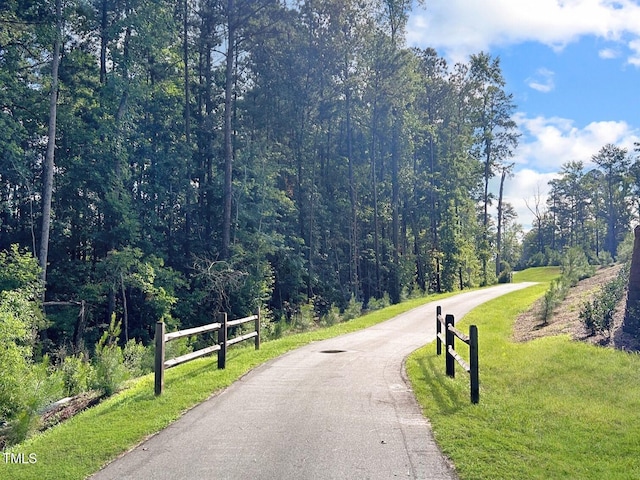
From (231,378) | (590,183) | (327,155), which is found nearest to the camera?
(231,378)

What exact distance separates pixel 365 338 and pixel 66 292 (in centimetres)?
1589

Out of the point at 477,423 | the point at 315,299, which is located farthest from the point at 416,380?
the point at 315,299

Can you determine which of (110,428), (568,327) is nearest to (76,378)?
(110,428)

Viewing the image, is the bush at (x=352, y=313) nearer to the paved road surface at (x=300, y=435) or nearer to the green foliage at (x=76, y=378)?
the green foliage at (x=76, y=378)

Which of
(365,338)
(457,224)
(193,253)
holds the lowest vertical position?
(365,338)

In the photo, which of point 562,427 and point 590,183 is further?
point 590,183

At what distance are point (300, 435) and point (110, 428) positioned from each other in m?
2.49

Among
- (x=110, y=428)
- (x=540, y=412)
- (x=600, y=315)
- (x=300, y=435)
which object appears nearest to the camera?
(x=300, y=435)

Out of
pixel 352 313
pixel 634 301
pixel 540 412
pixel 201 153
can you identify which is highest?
pixel 201 153

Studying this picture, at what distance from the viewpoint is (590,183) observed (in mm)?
76250

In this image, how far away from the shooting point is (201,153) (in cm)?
2942

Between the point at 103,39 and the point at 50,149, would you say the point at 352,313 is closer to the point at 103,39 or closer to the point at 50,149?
the point at 50,149

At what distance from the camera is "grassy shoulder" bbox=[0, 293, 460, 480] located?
16.7 ft

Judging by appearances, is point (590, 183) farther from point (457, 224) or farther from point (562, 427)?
point (562, 427)
